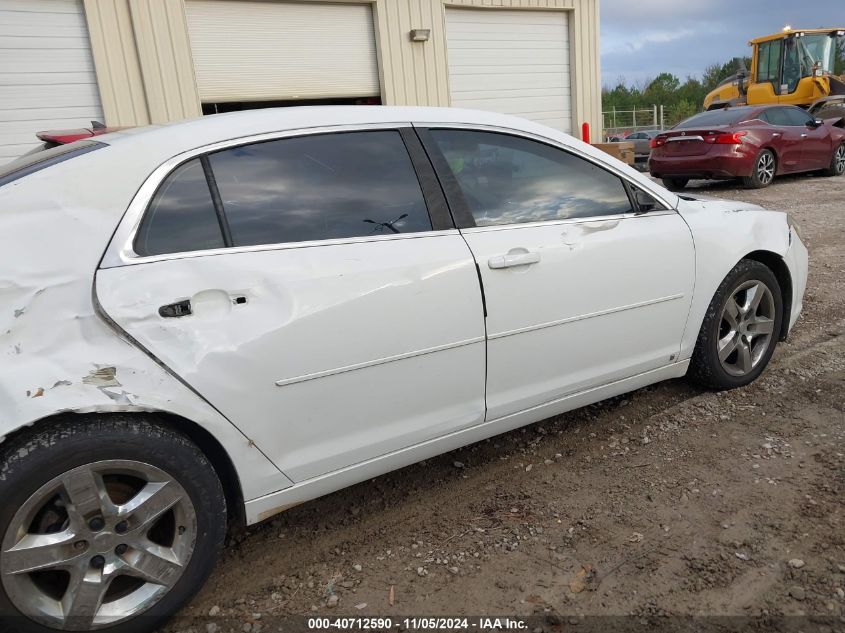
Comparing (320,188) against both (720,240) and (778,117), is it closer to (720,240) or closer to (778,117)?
(720,240)

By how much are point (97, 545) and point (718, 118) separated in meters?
12.4

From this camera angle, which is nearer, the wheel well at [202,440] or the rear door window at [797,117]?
the wheel well at [202,440]

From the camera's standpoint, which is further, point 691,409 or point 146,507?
point 691,409

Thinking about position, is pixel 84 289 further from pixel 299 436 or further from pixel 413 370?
pixel 413 370

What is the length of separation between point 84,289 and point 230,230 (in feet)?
1.65

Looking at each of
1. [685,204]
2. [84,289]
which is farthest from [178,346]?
[685,204]

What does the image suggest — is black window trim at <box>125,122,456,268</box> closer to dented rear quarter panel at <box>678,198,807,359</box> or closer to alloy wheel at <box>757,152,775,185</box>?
dented rear quarter panel at <box>678,198,807,359</box>

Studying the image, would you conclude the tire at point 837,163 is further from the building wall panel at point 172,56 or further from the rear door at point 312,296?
the rear door at point 312,296

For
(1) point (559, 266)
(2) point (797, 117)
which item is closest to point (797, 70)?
(2) point (797, 117)


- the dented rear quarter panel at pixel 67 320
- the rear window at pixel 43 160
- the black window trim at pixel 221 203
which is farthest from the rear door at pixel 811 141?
the dented rear quarter panel at pixel 67 320

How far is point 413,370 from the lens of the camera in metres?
2.48

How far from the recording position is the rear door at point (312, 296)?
2105 millimetres

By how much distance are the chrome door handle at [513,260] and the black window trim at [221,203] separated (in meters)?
0.22

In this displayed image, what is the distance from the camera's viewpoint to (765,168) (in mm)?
11664
